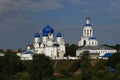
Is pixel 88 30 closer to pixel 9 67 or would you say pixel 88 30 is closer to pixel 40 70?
pixel 9 67

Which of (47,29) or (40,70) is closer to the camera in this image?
(40,70)

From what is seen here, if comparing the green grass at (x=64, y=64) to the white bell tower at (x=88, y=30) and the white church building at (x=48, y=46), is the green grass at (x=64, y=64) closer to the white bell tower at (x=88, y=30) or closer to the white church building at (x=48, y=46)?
the white church building at (x=48, y=46)

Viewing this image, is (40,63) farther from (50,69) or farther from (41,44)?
(41,44)

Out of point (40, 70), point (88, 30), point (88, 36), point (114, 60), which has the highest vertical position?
point (88, 30)

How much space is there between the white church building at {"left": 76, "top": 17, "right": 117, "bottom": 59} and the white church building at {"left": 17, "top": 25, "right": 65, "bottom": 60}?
3610 millimetres

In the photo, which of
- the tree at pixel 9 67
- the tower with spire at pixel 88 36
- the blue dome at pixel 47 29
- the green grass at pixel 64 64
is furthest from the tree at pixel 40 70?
the tower with spire at pixel 88 36

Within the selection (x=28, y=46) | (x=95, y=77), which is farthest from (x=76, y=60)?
(x=95, y=77)

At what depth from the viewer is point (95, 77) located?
3228 centimetres

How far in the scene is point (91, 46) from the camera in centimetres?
7694

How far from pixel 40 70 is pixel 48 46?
2799 centimetres

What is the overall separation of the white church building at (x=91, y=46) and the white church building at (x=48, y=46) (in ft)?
11.8

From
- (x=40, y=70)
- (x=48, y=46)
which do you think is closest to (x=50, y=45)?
(x=48, y=46)

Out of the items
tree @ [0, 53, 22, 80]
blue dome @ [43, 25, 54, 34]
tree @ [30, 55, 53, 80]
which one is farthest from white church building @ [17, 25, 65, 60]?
tree @ [30, 55, 53, 80]

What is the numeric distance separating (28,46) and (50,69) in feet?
134
